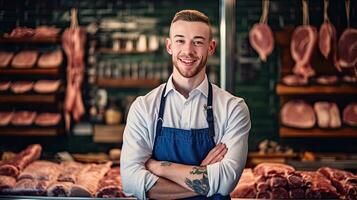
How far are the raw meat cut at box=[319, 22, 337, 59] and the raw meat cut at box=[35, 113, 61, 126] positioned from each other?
3.16m

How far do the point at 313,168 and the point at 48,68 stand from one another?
10.4 ft

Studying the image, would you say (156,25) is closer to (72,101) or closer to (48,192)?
(72,101)

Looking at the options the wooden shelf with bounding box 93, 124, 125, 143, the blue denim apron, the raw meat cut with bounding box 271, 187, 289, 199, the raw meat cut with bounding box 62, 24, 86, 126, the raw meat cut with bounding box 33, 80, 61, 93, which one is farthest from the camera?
the wooden shelf with bounding box 93, 124, 125, 143

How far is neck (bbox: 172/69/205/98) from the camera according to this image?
2.67m

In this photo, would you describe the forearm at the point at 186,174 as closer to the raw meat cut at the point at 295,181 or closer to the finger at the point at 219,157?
the finger at the point at 219,157

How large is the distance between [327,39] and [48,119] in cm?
333

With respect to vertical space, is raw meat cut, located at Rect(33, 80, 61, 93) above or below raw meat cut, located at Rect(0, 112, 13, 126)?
above

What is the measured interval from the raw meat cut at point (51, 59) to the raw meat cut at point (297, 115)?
2.70 metres

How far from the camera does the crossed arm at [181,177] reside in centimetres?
260

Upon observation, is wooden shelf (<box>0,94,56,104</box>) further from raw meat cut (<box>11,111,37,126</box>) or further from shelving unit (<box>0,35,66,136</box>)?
raw meat cut (<box>11,111,37,126</box>)


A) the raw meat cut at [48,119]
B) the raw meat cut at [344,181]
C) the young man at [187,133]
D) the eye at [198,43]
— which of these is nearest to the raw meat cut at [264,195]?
the raw meat cut at [344,181]

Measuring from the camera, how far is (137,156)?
2.65m

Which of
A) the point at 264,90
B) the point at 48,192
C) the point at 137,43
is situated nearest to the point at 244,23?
the point at 264,90

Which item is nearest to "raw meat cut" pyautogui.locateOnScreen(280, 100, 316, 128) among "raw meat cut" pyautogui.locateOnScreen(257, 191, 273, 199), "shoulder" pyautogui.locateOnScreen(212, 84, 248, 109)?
"raw meat cut" pyautogui.locateOnScreen(257, 191, 273, 199)
